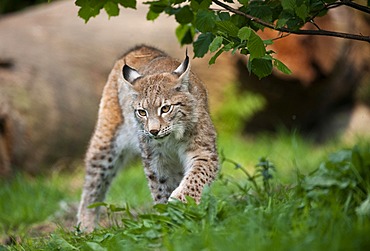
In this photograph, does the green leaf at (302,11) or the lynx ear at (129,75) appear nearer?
the green leaf at (302,11)

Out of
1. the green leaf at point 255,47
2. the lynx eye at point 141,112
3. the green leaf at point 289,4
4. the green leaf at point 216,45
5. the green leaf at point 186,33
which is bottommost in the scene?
the lynx eye at point 141,112

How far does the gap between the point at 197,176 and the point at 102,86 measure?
17.1 ft

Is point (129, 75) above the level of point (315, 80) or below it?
above

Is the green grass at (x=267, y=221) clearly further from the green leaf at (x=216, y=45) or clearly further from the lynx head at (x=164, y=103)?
the green leaf at (x=216, y=45)

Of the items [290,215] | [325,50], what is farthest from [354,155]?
[325,50]

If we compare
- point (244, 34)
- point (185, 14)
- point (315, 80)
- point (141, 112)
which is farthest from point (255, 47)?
point (315, 80)

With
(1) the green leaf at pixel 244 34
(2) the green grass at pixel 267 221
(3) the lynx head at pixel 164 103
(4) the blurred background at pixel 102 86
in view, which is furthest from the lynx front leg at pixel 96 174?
(1) the green leaf at pixel 244 34

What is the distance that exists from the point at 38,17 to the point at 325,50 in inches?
166

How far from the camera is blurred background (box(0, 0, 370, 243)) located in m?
9.46

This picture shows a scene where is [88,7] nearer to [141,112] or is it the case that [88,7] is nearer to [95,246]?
[141,112]

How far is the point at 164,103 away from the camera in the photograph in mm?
5590

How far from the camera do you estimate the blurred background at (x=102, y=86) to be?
372 inches

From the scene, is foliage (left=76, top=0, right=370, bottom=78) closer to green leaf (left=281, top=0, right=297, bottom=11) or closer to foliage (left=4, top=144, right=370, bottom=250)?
green leaf (left=281, top=0, right=297, bottom=11)

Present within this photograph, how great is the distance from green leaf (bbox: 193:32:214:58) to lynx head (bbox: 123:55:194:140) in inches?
19.5
